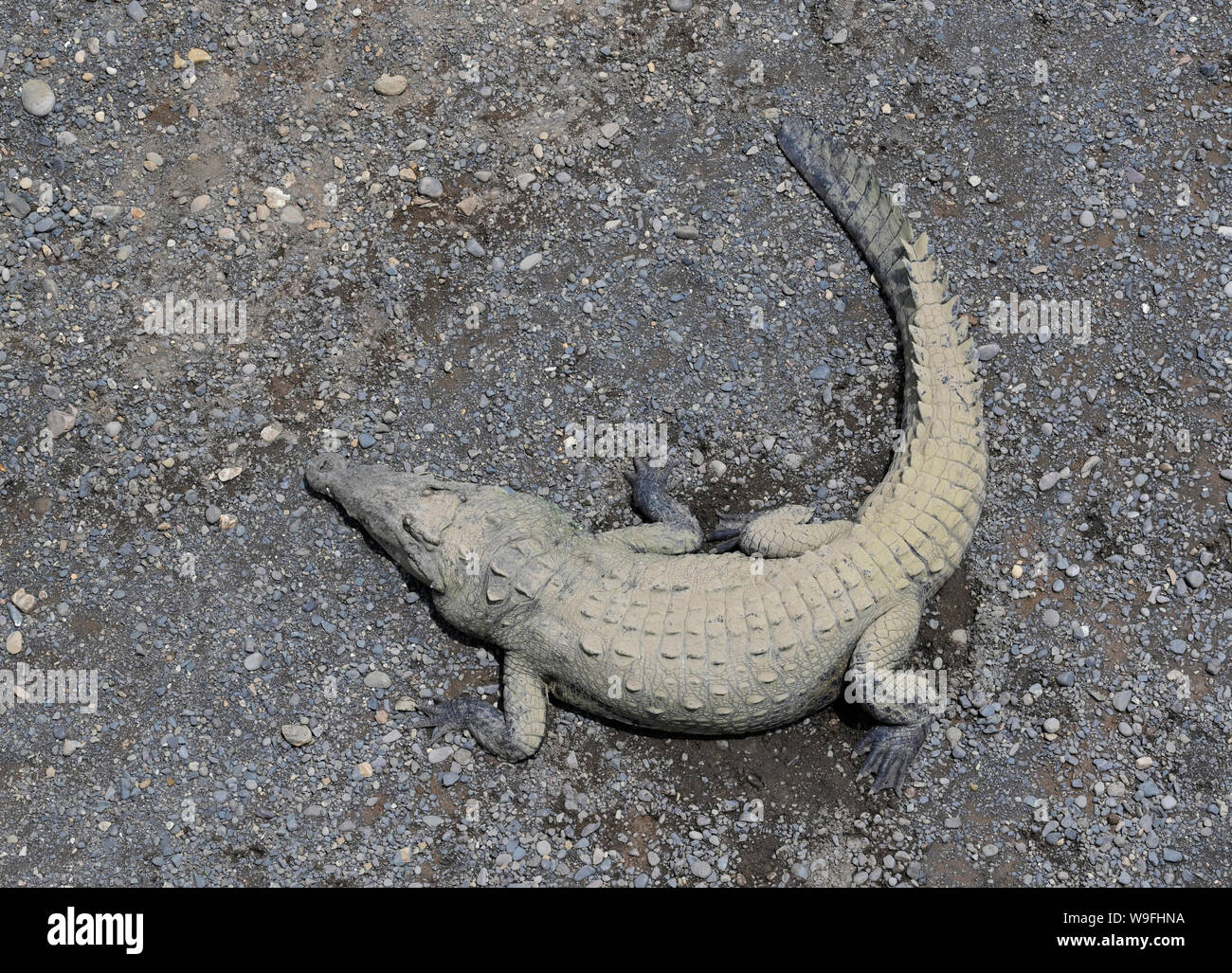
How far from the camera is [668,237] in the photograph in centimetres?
759

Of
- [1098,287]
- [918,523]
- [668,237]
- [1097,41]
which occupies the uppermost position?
[1097,41]

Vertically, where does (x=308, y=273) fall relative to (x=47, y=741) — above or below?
above

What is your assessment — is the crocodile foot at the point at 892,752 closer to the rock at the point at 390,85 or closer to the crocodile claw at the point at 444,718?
the crocodile claw at the point at 444,718

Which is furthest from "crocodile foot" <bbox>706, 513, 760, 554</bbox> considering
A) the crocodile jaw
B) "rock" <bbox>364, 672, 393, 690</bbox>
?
"rock" <bbox>364, 672, 393, 690</bbox>

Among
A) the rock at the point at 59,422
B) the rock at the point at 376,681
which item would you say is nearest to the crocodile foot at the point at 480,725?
the rock at the point at 376,681

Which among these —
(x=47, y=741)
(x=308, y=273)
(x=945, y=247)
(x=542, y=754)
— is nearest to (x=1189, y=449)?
(x=945, y=247)

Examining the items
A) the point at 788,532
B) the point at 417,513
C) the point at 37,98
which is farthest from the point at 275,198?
the point at 788,532

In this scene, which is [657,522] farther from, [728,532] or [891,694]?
[891,694]

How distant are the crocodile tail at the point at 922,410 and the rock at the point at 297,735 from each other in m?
4.03

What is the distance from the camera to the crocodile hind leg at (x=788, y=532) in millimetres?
6590

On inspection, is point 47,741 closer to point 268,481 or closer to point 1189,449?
point 268,481

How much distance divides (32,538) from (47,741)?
146 centimetres

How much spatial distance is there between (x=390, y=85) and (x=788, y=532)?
4.78 m

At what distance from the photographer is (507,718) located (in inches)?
259
